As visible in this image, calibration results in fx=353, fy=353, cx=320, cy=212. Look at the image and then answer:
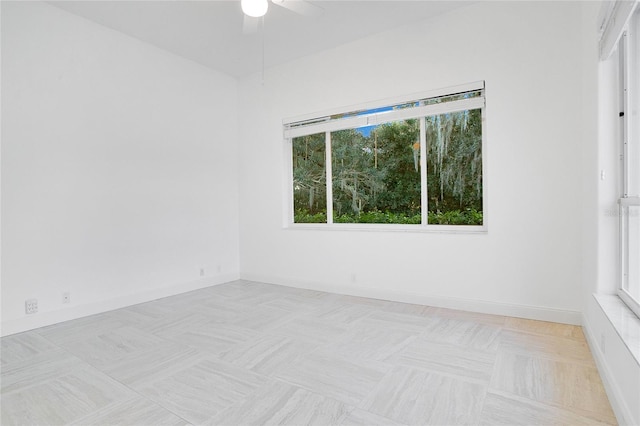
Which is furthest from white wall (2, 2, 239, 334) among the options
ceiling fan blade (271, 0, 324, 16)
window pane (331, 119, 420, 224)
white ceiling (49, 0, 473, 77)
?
ceiling fan blade (271, 0, 324, 16)

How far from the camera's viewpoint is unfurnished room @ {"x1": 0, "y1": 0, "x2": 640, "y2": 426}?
6.76ft

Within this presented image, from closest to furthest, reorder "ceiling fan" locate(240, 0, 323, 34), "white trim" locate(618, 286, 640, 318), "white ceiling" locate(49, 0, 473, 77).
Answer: "white trim" locate(618, 286, 640, 318), "ceiling fan" locate(240, 0, 323, 34), "white ceiling" locate(49, 0, 473, 77)

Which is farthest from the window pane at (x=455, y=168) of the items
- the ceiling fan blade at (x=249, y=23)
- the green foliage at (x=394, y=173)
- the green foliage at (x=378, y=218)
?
the ceiling fan blade at (x=249, y=23)

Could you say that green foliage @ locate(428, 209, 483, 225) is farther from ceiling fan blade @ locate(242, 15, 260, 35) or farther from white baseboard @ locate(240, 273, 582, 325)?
ceiling fan blade @ locate(242, 15, 260, 35)

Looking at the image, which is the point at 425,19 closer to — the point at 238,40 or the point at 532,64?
the point at 532,64

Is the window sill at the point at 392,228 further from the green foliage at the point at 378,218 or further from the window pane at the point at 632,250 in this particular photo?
the window pane at the point at 632,250

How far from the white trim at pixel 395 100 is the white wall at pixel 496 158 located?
0.06m

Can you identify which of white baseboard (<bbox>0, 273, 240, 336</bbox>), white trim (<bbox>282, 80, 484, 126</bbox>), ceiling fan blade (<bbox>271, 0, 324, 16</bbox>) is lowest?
white baseboard (<bbox>0, 273, 240, 336</bbox>)

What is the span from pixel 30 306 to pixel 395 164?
3937 millimetres

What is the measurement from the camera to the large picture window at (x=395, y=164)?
144 inches

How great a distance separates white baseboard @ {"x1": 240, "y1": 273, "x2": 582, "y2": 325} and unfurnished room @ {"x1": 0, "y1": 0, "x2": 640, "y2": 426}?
0.08 ft

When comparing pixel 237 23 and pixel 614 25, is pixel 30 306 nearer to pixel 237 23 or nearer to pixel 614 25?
pixel 237 23

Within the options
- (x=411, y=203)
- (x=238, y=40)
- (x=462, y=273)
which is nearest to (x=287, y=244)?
(x=411, y=203)

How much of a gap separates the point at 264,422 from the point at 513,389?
1.40 meters
